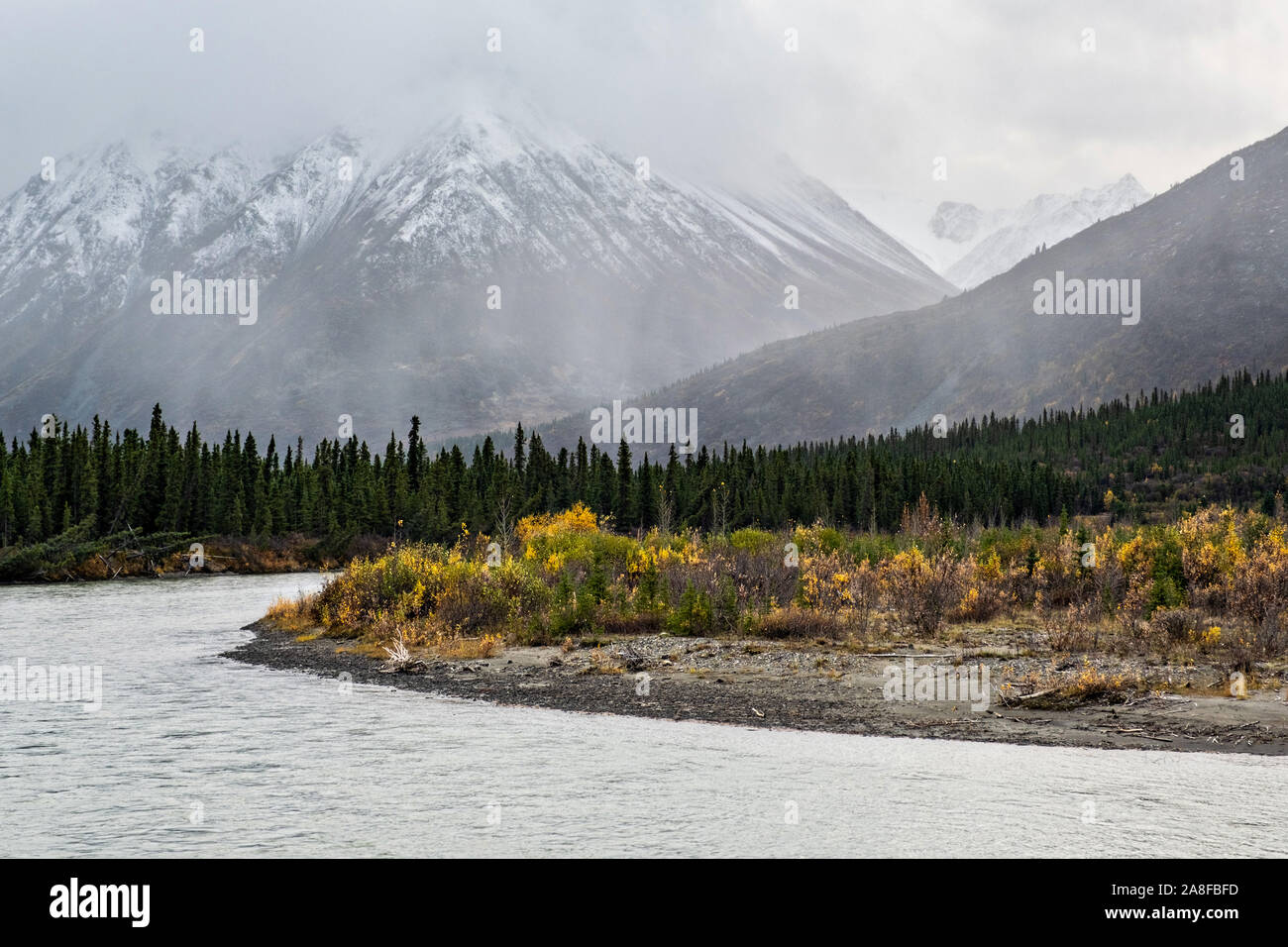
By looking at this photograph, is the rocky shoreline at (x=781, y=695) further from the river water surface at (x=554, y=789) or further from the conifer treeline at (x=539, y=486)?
the conifer treeline at (x=539, y=486)

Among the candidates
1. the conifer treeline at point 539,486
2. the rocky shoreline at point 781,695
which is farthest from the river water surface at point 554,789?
the conifer treeline at point 539,486

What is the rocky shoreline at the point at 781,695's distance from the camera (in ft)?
65.9

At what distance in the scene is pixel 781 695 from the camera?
24.9m

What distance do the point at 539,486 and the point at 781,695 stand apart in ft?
398

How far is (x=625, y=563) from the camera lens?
1879 inches

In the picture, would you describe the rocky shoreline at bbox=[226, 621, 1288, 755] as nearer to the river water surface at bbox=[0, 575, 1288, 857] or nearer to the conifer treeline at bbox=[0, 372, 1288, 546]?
the river water surface at bbox=[0, 575, 1288, 857]

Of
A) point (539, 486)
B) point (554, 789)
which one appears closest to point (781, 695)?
point (554, 789)

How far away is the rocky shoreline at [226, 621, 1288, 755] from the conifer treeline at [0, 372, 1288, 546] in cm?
7314

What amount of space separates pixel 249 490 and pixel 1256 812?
12507 centimetres

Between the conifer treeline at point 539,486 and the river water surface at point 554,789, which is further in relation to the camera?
the conifer treeline at point 539,486

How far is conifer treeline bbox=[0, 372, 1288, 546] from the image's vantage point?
10888 centimetres

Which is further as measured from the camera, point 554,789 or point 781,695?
point 781,695

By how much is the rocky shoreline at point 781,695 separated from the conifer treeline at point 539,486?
73.1 metres

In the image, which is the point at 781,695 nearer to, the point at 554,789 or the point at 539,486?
the point at 554,789
